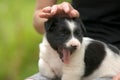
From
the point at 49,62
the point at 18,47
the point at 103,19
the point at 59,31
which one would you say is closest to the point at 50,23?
the point at 59,31

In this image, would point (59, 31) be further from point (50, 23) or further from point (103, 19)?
point (103, 19)

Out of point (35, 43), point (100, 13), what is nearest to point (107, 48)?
point (100, 13)

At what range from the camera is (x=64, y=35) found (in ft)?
3.35

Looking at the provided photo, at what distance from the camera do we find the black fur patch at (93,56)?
3.53 ft

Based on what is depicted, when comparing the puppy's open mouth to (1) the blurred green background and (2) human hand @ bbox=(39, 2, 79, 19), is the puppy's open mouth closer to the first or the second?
(2) human hand @ bbox=(39, 2, 79, 19)

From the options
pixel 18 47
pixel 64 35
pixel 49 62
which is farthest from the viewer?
pixel 18 47

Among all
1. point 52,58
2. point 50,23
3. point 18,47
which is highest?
point 50,23

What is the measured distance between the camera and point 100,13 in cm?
122

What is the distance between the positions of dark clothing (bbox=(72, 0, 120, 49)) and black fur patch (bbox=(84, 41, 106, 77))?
0.10m

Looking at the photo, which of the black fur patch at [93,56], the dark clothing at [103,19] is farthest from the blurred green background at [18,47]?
the black fur patch at [93,56]

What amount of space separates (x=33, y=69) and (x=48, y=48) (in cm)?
87

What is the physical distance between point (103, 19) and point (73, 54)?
22 centimetres

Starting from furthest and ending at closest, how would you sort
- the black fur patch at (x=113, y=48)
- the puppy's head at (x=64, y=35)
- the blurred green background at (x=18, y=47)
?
the blurred green background at (x=18, y=47), the black fur patch at (x=113, y=48), the puppy's head at (x=64, y=35)

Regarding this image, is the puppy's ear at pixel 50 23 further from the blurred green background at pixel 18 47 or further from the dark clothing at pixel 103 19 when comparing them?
the blurred green background at pixel 18 47
